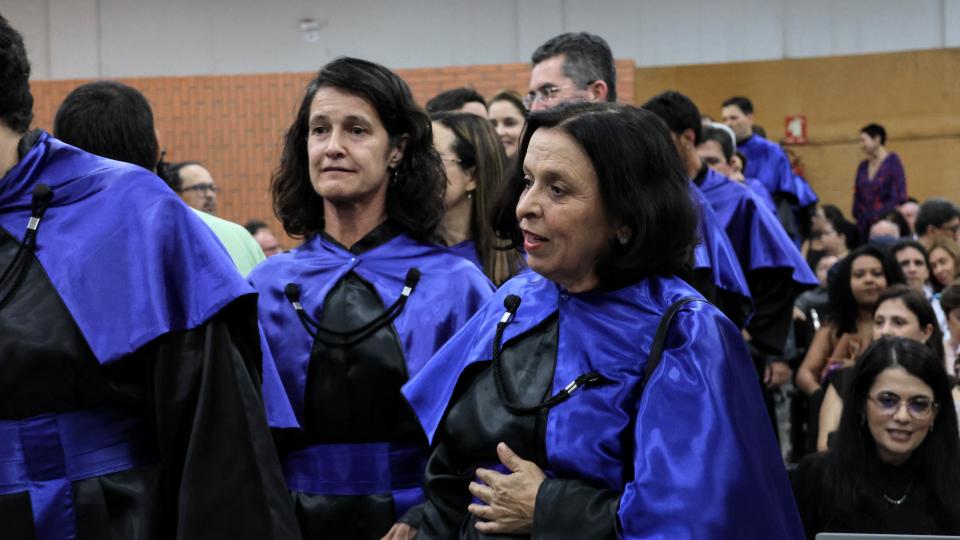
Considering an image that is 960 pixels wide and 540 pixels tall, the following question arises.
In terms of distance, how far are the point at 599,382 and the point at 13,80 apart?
119 cm


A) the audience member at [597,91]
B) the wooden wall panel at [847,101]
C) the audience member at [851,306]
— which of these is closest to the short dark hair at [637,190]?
the audience member at [597,91]

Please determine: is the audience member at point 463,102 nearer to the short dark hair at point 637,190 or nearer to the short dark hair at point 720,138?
the short dark hair at point 720,138

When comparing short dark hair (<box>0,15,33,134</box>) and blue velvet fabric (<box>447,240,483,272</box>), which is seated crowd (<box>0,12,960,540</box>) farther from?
blue velvet fabric (<box>447,240,483,272</box>)

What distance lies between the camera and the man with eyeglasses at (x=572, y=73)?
4531mm

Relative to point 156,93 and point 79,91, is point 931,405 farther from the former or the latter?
point 156,93

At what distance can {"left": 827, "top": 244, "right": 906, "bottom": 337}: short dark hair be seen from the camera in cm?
694

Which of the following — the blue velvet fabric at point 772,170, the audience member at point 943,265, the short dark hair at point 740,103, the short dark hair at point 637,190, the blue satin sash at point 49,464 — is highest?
the short dark hair at point 740,103

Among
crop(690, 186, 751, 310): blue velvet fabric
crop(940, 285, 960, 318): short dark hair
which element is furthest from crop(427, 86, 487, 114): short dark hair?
crop(940, 285, 960, 318): short dark hair

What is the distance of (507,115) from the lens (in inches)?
231

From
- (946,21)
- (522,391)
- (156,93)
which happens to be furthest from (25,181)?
(946,21)

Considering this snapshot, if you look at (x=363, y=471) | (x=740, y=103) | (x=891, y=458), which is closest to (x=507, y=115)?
(x=891, y=458)

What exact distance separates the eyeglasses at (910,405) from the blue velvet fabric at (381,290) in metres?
1.91

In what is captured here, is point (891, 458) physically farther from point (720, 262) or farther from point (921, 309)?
point (921, 309)

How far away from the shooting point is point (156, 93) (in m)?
12.9
